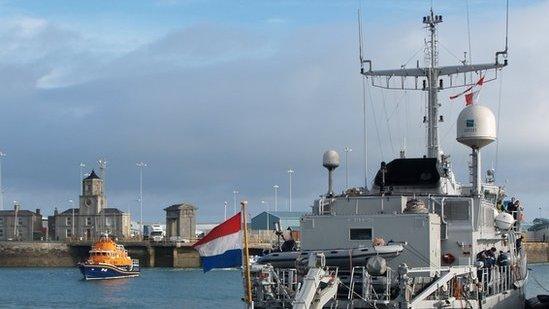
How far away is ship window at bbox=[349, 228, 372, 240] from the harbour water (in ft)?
116

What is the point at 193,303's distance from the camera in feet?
243

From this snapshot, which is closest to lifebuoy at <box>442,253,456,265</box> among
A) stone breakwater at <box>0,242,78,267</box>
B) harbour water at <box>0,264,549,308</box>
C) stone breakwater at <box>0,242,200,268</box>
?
harbour water at <box>0,264,549,308</box>

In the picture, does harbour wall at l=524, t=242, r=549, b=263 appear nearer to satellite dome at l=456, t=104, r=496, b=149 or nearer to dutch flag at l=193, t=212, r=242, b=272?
satellite dome at l=456, t=104, r=496, b=149

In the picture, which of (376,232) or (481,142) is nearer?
(376,232)

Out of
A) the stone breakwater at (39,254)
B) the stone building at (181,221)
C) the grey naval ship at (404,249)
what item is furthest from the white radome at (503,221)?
the stone building at (181,221)

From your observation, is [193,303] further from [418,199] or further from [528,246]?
[528,246]

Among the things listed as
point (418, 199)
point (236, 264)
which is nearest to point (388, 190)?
point (418, 199)

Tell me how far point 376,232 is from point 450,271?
11.3ft

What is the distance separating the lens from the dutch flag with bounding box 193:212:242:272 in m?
29.0

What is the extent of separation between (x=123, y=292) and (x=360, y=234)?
57.6 metres

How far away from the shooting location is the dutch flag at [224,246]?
2903 centimetres

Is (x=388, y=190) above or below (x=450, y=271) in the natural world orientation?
above

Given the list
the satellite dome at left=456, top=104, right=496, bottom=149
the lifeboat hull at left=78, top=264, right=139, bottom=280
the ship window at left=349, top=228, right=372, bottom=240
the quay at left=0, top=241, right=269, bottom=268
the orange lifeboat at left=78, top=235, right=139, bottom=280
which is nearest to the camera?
the ship window at left=349, top=228, right=372, bottom=240

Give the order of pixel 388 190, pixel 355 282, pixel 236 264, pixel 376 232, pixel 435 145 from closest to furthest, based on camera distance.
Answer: pixel 236 264 < pixel 355 282 < pixel 376 232 < pixel 388 190 < pixel 435 145
